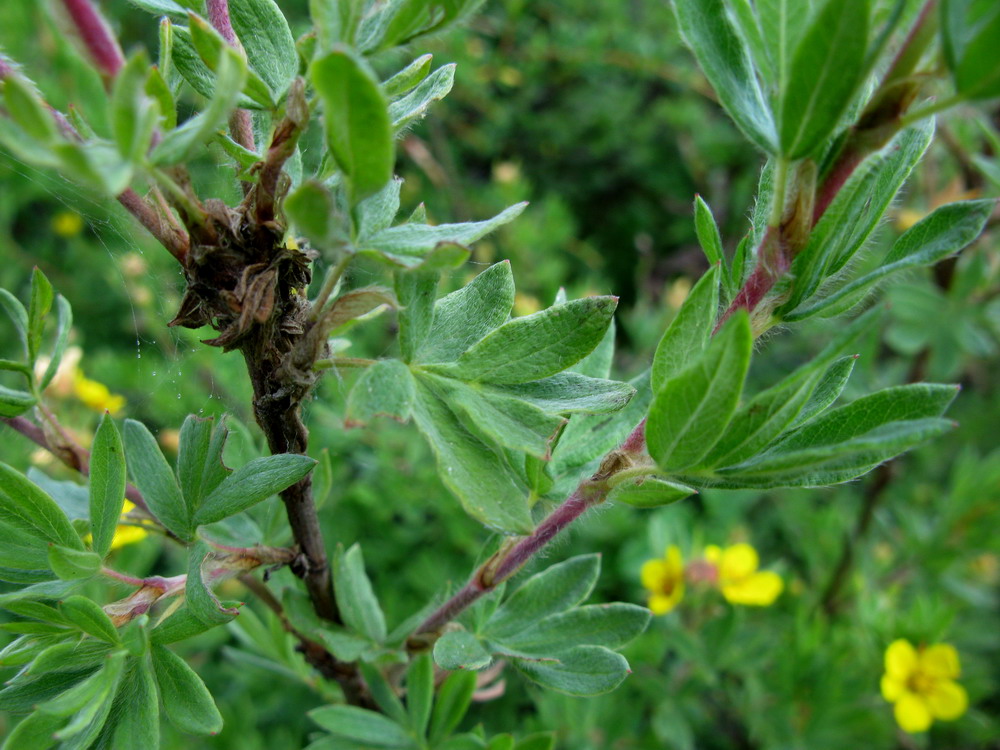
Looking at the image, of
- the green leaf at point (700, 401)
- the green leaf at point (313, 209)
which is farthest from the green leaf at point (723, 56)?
the green leaf at point (313, 209)

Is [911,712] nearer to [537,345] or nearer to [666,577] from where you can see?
[666,577]

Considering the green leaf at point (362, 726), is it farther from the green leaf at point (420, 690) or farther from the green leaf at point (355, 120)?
the green leaf at point (355, 120)

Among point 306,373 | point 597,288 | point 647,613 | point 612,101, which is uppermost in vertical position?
point 306,373

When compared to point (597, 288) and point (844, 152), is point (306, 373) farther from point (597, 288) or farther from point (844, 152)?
point (597, 288)

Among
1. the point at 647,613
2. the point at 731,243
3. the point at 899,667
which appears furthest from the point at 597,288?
the point at 647,613

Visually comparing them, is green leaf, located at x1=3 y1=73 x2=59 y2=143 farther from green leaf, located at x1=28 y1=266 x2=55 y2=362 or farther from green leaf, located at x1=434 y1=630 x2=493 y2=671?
green leaf, located at x1=434 y1=630 x2=493 y2=671

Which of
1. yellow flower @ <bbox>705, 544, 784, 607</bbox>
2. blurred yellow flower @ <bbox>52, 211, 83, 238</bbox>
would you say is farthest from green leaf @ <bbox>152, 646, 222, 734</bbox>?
blurred yellow flower @ <bbox>52, 211, 83, 238</bbox>
